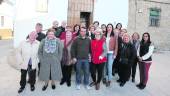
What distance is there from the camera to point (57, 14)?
50.4 feet

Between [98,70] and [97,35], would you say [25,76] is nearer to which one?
[98,70]

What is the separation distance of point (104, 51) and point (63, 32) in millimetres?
1494

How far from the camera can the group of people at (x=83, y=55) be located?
883 cm

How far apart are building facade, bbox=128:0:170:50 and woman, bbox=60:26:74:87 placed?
1076cm

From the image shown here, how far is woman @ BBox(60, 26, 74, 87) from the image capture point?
9.54 meters

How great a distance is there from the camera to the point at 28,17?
14.8 m

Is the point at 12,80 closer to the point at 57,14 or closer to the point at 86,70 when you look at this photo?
the point at 86,70

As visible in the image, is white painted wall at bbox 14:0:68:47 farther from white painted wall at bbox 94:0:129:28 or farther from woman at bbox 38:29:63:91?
woman at bbox 38:29:63:91

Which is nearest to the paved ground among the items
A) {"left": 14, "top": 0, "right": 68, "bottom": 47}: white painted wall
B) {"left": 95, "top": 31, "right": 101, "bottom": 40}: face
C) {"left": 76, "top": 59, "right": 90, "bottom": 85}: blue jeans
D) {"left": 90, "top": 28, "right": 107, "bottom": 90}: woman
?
{"left": 76, "top": 59, "right": 90, "bottom": 85}: blue jeans

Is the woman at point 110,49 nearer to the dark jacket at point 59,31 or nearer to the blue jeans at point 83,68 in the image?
the blue jeans at point 83,68

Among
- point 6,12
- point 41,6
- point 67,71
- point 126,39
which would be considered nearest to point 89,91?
point 67,71

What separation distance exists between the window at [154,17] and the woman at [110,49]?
12147mm

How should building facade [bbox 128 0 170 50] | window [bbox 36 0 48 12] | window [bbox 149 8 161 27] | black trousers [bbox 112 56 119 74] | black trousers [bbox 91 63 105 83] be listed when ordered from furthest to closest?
window [bbox 149 8 161 27] < building facade [bbox 128 0 170 50] < window [bbox 36 0 48 12] < black trousers [bbox 112 56 119 74] < black trousers [bbox 91 63 105 83]

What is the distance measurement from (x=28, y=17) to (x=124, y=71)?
662cm
